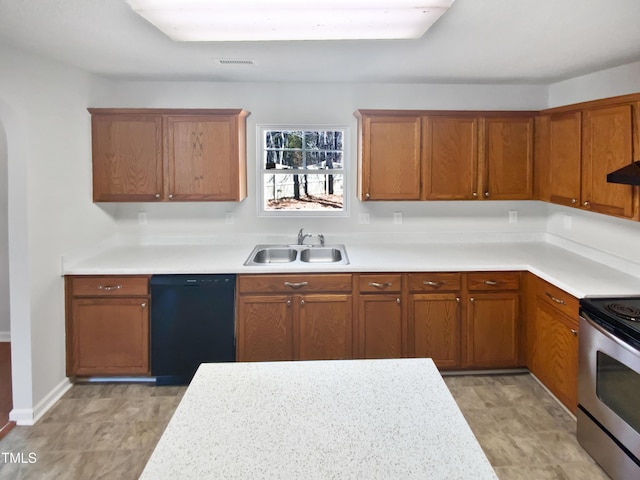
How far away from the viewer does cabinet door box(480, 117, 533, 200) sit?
3.84m

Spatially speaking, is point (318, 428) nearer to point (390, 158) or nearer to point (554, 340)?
point (554, 340)

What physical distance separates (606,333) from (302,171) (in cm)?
261

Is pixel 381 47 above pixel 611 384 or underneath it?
above

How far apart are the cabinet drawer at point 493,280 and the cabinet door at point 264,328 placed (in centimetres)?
132

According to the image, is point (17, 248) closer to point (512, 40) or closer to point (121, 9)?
point (121, 9)

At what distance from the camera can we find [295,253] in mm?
4016

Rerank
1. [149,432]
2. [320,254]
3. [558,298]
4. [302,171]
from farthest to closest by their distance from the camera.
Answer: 1. [302,171]
2. [320,254]
3. [558,298]
4. [149,432]

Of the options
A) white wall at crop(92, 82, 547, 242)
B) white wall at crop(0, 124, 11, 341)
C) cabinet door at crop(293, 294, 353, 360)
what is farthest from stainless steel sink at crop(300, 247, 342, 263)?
white wall at crop(0, 124, 11, 341)

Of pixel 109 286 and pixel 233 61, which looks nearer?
pixel 233 61

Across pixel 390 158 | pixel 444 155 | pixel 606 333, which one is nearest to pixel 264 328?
pixel 390 158

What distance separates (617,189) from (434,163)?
1328 millimetres

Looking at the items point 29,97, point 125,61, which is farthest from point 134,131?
point 29,97

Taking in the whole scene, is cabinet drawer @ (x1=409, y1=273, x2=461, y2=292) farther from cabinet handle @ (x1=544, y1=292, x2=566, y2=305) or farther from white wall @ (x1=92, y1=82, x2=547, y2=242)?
white wall @ (x1=92, y1=82, x2=547, y2=242)

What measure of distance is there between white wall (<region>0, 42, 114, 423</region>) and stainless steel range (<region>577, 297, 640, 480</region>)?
129 inches
